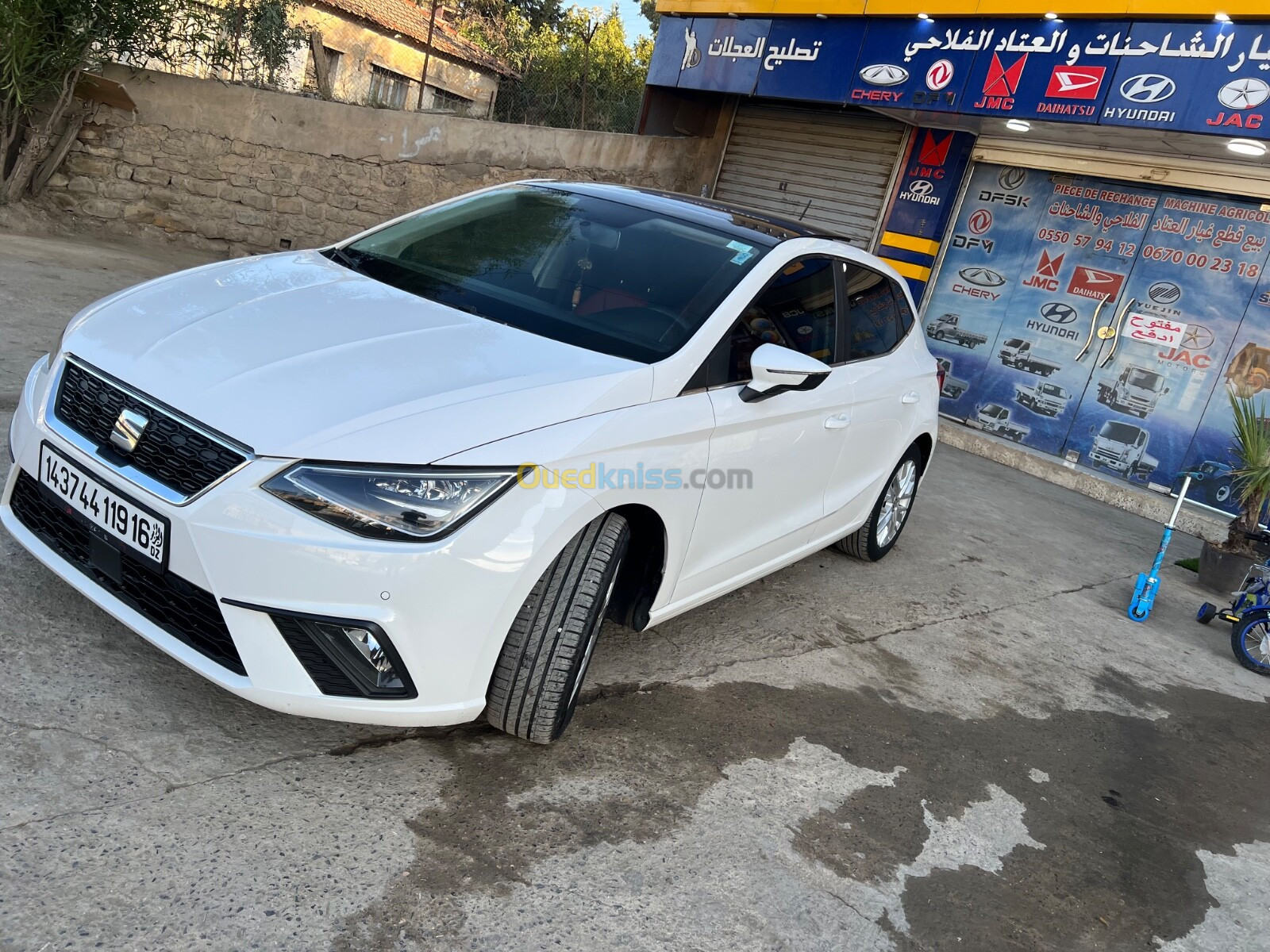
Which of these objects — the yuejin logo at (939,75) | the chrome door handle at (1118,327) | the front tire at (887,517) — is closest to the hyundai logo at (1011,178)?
the yuejin logo at (939,75)

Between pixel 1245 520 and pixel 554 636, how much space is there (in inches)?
229

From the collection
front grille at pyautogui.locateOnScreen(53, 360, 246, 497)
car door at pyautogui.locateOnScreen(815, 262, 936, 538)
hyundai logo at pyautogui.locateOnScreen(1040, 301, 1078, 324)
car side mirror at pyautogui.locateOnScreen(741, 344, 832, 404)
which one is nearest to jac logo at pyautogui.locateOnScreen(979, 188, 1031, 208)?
hyundai logo at pyautogui.locateOnScreen(1040, 301, 1078, 324)

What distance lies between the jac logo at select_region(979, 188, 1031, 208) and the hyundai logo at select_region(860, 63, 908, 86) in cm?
147

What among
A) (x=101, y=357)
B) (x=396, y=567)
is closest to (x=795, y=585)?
(x=396, y=567)

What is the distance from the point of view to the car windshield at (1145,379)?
9.50m

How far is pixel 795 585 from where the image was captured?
5.18 meters

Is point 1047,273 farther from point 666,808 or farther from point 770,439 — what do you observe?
point 666,808

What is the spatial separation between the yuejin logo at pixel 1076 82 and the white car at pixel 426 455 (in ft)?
20.4

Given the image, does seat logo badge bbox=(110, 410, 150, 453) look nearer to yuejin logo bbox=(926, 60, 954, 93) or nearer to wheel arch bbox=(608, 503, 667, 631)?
wheel arch bbox=(608, 503, 667, 631)

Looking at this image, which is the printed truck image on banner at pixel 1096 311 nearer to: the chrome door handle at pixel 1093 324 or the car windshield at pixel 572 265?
the chrome door handle at pixel 1093 324

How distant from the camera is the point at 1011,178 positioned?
419 inches

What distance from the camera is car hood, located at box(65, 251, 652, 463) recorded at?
259 centimetres

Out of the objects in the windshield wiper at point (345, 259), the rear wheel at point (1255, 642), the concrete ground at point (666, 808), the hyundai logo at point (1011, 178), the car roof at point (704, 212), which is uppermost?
the hyundai logo at point (1011, 178)

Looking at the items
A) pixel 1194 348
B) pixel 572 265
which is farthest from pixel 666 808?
pixel 1194 348
